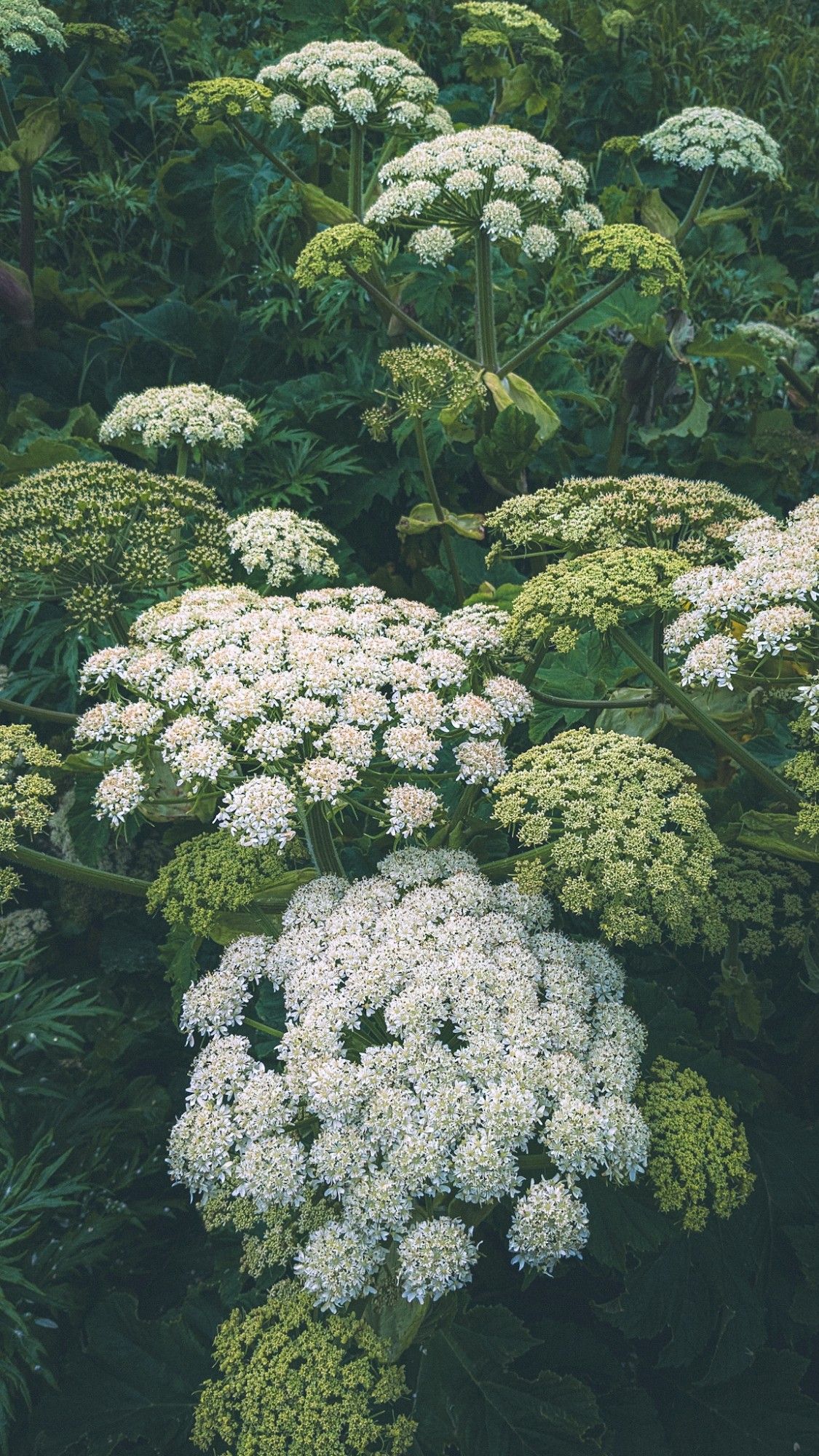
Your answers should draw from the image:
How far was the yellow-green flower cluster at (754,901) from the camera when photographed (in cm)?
264

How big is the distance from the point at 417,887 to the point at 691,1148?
36.3 inches

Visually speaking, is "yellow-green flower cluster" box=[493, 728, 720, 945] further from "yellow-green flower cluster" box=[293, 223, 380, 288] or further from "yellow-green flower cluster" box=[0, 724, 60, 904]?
"yellow-green flower cluster" box=[293, 223, 380, 288]

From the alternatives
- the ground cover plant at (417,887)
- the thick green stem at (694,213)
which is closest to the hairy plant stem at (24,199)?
the ground cover plant at (417,887)

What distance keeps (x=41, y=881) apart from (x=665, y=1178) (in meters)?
2.93

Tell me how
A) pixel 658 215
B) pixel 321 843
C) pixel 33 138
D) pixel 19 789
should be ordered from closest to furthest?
pixel 19 789, pixel 321 843, pixel 658 215, pixel 33 138

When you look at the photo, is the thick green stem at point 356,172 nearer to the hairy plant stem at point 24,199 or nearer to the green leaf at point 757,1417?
the hairy plant stem at point 24,199

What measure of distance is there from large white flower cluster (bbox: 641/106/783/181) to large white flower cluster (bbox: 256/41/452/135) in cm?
108

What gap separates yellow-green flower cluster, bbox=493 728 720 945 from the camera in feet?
8.01

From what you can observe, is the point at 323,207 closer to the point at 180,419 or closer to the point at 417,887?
the point at 180,419

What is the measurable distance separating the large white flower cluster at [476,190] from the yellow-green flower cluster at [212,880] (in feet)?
9.01

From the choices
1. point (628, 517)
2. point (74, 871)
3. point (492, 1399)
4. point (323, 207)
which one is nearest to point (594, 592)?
point (628, 517)

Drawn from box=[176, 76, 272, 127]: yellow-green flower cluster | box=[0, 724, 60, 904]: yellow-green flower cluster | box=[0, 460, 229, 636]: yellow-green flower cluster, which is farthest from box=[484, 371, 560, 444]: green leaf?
box=[0, 724, 60, 904]: yellow-green flower cluster

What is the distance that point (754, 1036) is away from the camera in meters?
2.91

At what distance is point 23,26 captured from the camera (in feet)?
16.8
